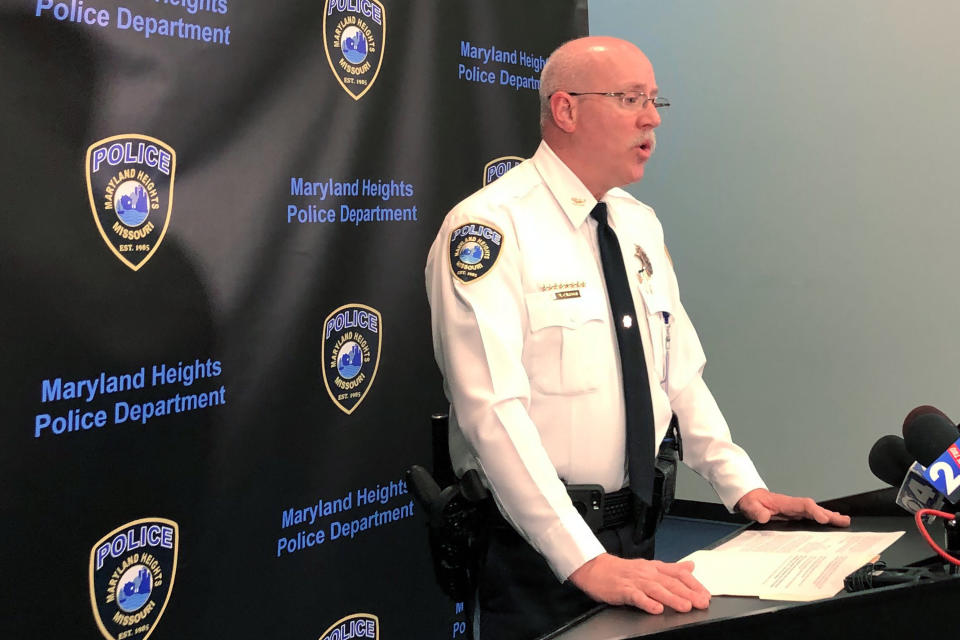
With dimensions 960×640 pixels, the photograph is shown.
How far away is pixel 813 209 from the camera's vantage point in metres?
4.05

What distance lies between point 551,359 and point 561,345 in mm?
34

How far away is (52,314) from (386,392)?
3.12 ft

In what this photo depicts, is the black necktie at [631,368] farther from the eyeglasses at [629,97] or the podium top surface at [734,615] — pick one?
the podium top surface at [734,615]

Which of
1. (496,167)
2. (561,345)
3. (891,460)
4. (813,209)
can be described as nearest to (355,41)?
(496,167)

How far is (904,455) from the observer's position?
1470mm

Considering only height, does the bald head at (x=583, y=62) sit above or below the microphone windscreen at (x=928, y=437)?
above

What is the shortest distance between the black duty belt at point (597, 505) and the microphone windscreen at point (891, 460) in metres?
0.48

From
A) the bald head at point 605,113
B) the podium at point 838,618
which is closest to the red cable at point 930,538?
the podium at point 838,618

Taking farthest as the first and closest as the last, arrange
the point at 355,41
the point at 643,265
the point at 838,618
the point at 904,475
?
the point at 355,41, the point at 643,265, the point at 904,475, the point at 838,618

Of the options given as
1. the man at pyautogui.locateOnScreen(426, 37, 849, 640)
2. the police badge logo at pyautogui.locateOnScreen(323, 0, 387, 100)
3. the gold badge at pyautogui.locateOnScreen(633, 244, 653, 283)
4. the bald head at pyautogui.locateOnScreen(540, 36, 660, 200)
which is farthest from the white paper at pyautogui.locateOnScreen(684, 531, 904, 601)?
the police badge logo at pyautogui.locateOnScreen(323, 0, 387, 100)

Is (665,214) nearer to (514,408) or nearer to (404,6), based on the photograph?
(404,6)

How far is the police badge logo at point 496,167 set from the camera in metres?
2.76

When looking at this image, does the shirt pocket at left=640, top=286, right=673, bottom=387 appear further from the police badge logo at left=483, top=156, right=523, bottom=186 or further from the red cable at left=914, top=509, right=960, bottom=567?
the police badge logo at left=483, top=156, right=523, bottom=186

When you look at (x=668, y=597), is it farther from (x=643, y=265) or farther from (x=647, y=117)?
(x=647, y=117)
